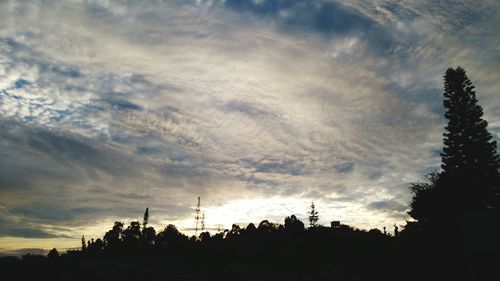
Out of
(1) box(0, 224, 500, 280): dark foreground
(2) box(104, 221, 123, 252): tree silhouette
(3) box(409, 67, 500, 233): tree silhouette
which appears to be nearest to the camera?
(1) box(0, 224, 500, 280): dark foreground

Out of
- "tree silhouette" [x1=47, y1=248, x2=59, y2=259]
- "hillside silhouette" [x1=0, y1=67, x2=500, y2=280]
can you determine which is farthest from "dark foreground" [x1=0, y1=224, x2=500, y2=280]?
"tree silhouette" [x1=47, y1=248, x2=59, y2=259]

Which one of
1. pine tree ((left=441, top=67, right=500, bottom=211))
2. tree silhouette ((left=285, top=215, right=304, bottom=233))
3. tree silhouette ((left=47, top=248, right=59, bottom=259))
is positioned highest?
pine tree ((left=441, top=67, right=500, bottom=211))

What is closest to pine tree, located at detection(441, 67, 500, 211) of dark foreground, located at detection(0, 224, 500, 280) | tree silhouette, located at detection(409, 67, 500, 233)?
tree silhouette, located at detection(409, 67, 500, 233)

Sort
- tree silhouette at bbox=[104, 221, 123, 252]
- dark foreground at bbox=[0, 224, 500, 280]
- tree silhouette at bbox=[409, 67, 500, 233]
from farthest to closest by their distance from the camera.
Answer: tree silhouette at bbox=[104, 221, 123, 252]
tree silhouette at bbox=[409, 67, 500, 233]
dark foreground at bbox=[0, 224, 500, 280]

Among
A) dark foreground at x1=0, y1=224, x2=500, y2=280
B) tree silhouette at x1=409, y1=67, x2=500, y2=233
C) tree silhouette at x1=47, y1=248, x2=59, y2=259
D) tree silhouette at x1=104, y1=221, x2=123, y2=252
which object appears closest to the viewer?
dark foreground at x1=0, y1=224, x2=500, y2=280

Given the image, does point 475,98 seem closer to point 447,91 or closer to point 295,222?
point 447,91

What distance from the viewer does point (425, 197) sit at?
1722 inches

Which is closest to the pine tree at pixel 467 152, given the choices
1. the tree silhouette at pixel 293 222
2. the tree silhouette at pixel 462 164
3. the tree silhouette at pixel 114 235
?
the tree silhouette at pixel 462 164

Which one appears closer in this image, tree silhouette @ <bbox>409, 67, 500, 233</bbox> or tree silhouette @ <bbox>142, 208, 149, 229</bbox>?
tree silhouette @ <bbox>409, 67, 500, 233</bbox>

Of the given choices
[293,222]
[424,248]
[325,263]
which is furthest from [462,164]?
[293,222]

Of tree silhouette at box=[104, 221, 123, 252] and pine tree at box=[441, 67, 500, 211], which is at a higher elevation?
pine tree at box=[441, 67, 500, 211]

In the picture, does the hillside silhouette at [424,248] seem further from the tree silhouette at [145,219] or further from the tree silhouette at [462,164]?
the tree silhouette at [145,219]

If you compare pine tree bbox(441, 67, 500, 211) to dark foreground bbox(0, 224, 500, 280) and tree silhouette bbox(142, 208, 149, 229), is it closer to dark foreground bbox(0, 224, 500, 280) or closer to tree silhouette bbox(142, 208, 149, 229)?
dark foreground bbox(0, 224, 500, 280)

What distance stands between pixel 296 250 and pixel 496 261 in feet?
74.5
